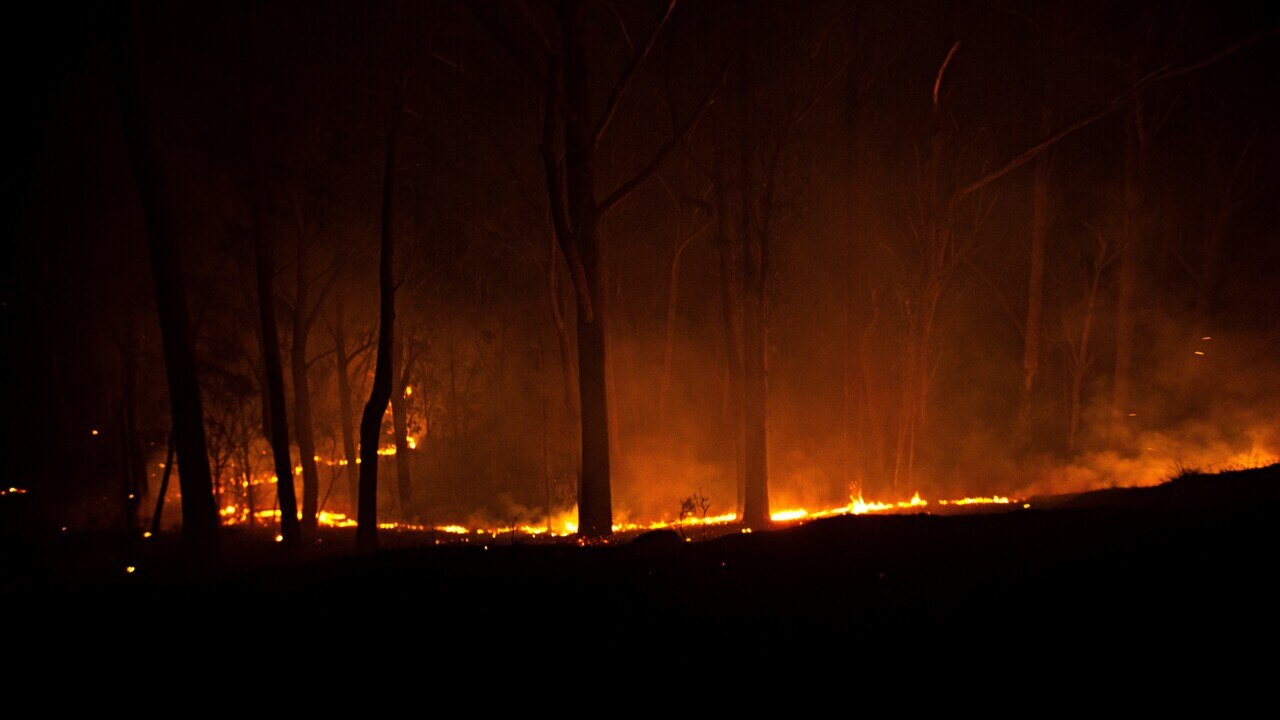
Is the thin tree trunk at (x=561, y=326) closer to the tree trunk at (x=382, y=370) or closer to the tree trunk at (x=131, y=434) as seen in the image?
the tree trunk at (x=382, y=370)

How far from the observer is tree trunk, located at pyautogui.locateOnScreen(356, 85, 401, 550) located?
43.9 feet

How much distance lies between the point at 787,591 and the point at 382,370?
10.4 metres

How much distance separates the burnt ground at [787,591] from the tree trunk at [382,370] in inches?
276

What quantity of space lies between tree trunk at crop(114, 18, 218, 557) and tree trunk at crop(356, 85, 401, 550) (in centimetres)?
255

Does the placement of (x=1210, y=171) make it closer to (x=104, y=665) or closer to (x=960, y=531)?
(x=960, y=531)

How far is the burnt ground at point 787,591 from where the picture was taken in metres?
3.87

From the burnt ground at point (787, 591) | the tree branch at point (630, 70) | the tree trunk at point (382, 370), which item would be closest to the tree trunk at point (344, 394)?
the tree trunk at point (382, 370)

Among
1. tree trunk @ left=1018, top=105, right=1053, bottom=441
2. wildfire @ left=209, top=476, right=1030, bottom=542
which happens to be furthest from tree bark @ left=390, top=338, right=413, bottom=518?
tree trunk @ left=1018, top=105, right=1053, bottom=441

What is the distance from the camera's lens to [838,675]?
11.9 feet

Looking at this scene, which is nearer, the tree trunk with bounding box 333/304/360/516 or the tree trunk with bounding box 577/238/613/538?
the tree trunk with bounding box 577/238/613/538

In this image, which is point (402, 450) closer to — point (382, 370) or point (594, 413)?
point (382, 370)

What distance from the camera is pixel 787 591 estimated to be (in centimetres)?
472

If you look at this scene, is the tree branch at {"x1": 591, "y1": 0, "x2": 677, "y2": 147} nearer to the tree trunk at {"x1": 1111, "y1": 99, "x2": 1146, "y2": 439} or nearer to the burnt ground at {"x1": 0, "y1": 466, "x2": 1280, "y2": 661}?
the burnt ground at {"x1": 0, "y1": 466, "x2": 1280, "y2": 661}

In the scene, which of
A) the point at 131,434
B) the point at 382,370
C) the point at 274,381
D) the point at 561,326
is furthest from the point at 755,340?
the point at 131,434
